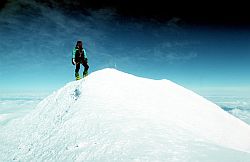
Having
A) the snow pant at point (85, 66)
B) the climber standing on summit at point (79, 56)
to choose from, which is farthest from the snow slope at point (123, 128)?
the climber standing on summit at point (79, 56)

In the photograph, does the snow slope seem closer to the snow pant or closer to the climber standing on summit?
the snow pant

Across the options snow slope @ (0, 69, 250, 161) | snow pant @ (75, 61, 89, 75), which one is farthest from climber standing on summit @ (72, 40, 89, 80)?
snow slope @ (0, 69, 250, 161)

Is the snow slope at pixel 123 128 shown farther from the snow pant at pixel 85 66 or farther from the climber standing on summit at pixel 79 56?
the climber standing on summit at pixel 79 56

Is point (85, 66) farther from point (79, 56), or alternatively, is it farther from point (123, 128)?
point (123, 128)

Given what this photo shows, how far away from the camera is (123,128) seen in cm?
869

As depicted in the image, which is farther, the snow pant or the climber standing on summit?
the snow pant

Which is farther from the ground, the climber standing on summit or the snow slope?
the climber standing on summit

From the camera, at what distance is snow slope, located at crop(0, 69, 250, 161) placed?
276 inches

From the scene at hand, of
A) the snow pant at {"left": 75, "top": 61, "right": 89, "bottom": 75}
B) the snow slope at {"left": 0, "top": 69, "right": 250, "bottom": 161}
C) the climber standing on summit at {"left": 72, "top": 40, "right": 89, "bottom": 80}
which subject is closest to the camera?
the snow slope at {"left": 0, "top": 69, "right": 250, "bottom": 161}

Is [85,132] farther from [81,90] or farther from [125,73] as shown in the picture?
[125,73]

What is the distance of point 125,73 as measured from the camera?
56.3 feet

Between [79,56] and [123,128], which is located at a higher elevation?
[79,56]

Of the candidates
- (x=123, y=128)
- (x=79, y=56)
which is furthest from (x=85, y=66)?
(x=123, y=128)

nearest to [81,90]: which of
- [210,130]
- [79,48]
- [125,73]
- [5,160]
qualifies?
[79,48]
